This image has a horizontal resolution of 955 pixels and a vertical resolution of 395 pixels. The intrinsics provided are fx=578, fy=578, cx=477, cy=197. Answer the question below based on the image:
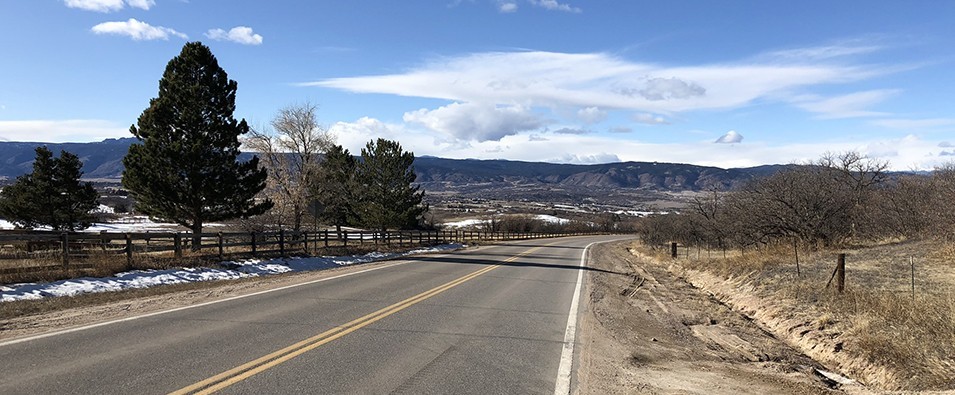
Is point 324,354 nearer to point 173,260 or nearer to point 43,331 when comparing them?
point 43,331

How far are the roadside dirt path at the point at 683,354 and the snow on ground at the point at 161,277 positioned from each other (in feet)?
35.7

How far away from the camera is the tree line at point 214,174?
23.5 m

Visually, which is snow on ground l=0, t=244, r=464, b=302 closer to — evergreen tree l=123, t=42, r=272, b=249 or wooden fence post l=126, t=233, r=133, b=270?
wooden fence post l=126, t=233, r=133, b=270

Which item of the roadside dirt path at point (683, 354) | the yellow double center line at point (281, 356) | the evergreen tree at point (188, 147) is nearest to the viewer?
the yellow double center line at point (281, 356)

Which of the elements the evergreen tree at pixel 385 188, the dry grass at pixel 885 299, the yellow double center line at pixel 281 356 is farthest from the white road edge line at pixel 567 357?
the evergreen tree at pixel 385 188

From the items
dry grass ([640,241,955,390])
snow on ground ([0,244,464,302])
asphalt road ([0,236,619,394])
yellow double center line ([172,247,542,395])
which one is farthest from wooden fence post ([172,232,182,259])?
dry grass ([640,241,955,390])

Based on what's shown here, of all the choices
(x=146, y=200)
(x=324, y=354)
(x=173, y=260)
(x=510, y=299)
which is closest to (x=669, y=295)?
(x=510, y=299)

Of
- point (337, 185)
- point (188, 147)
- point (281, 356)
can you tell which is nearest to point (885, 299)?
point (281, 356)

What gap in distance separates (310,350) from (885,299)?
390 inches

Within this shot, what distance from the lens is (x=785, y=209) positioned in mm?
25656

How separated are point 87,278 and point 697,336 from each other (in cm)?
1392

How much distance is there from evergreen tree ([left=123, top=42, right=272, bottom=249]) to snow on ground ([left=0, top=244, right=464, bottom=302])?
5545 millimetres

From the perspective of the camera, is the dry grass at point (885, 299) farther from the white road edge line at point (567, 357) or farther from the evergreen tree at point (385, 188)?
the evergreen tree at point (385, 188)

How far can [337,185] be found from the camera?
4375cm
